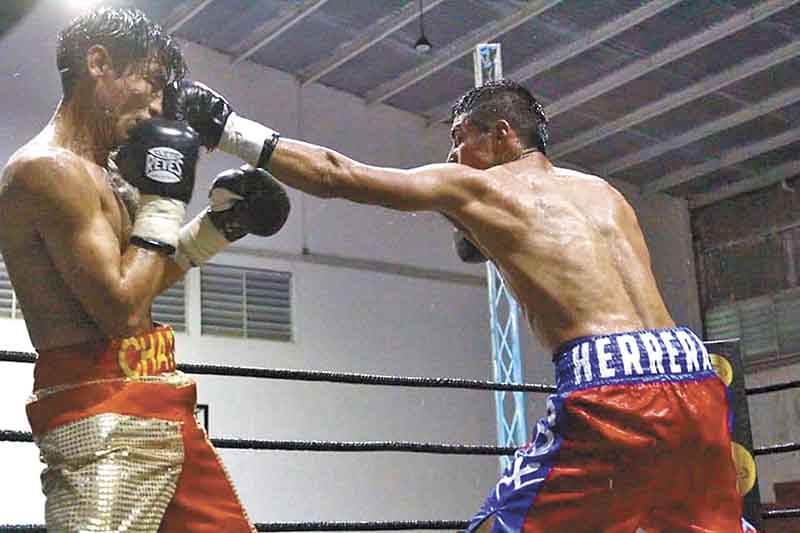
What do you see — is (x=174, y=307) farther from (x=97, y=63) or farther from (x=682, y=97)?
(x=97, y=63)

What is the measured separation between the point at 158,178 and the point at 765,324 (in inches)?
326

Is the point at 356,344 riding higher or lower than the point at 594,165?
lower

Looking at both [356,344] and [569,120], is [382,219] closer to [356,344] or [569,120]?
[356,344]

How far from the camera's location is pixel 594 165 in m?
9.34

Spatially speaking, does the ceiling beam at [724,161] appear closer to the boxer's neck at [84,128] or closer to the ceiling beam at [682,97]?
the ceiling beam at [682,97]

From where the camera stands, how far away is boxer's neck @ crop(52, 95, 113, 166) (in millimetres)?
1748

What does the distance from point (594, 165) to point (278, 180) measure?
24.9 ft

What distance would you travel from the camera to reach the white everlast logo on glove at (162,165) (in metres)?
1.64

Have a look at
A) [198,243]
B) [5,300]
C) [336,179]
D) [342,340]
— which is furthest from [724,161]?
[198,243]

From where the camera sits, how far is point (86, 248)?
156 centimetres

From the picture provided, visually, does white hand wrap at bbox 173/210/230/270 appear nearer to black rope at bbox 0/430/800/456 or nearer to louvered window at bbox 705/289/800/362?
black rope at bbox 0/430/800/456

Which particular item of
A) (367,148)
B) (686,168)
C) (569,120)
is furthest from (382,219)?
(686,168)

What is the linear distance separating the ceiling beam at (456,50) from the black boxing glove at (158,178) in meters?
5.40

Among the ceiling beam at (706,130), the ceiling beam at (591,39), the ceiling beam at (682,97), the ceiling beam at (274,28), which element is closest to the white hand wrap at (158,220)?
the ceiling beam at (274,28)
